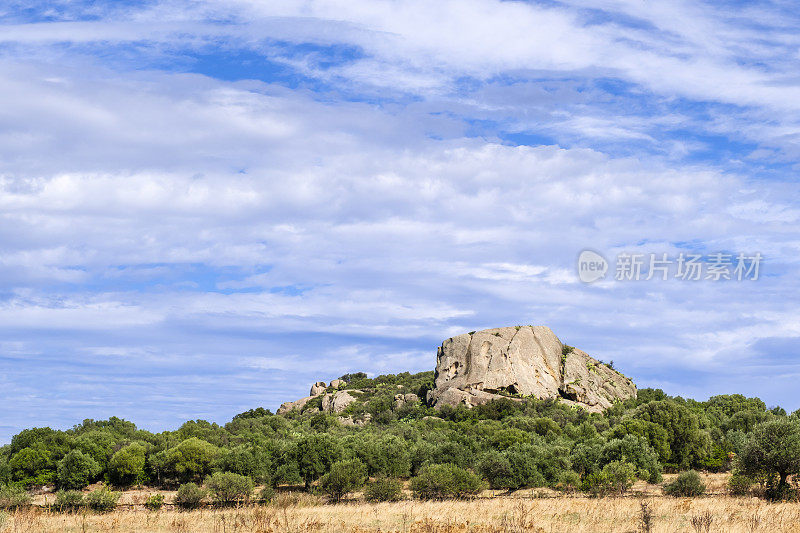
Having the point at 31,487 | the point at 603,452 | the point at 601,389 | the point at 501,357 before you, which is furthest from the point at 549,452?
the point at 601,389

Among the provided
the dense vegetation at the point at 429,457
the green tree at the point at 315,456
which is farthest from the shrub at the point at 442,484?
the green tree at the point at 315,456

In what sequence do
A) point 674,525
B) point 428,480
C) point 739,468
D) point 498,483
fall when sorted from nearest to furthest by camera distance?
1. point 674,525
2. point 739,468
3. point 428,480
4. point 498,483

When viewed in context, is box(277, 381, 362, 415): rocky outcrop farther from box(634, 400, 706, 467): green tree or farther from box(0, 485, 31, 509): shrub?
box(0, 485, 31, 509): shrub

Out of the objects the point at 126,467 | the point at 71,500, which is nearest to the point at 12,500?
the point at 71,500

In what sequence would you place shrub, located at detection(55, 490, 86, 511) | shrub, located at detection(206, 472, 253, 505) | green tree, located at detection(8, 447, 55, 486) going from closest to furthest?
1. shrub, located at detection(55, 490, 86, 511)
2. shrub, located at detection(206, 472, 253, 505)
3. green tree, located at detection(8, 447, 55, 486)

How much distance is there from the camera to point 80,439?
80.5 m

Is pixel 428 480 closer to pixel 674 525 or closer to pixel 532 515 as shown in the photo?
pixel 532 515

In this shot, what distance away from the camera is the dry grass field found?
2706cm

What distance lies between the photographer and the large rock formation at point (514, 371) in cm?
13538

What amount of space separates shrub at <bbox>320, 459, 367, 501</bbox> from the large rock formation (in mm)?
77556

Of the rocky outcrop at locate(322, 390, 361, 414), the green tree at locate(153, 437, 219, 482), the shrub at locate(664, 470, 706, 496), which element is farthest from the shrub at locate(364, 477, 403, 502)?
the rocky outcrop at locate(322, 390, 361, 414)

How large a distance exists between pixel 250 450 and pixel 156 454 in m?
12.8

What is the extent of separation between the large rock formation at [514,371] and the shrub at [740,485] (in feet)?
278

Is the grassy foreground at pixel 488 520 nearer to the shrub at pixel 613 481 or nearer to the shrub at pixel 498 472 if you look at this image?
the shrub at pixel 613 481
